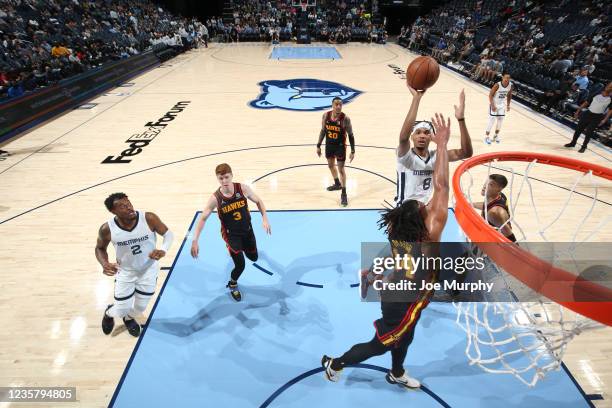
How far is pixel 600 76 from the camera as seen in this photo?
1170 cm

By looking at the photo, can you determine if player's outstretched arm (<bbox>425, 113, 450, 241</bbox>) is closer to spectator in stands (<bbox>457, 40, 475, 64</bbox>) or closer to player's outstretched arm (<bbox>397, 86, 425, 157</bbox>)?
player's outstretched arm (<bbox>397, 86, 425, 157</bbox>)

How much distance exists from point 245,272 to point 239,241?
85 centimetres

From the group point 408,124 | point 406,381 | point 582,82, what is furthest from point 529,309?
point 582,82

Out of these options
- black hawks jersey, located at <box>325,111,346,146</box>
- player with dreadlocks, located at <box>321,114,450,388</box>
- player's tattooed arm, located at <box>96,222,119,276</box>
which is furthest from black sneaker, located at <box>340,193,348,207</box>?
player's tattooed arm, located at <box>96,222,119,276</box>

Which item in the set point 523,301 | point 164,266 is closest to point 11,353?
point 164,266

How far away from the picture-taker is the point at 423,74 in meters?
3.99

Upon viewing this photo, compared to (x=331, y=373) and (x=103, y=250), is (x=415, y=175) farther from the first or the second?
(x=103, y=250)

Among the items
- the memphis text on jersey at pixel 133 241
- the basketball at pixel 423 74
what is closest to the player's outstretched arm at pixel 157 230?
the memphis text on jersey at pixel 133 241

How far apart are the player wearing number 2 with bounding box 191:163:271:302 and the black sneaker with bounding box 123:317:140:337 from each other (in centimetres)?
105

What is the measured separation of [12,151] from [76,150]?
55.9 inches

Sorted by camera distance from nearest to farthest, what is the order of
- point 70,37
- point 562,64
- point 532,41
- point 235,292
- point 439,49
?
1. point 235,292
2. point 562,64
3. point 532,41
4. point 70,37
5. point 439,49

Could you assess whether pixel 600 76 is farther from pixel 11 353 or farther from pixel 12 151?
pixel 12 151

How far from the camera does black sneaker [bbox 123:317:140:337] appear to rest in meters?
3.88

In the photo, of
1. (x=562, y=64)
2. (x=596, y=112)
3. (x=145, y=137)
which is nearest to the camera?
(x=596, y=112)
